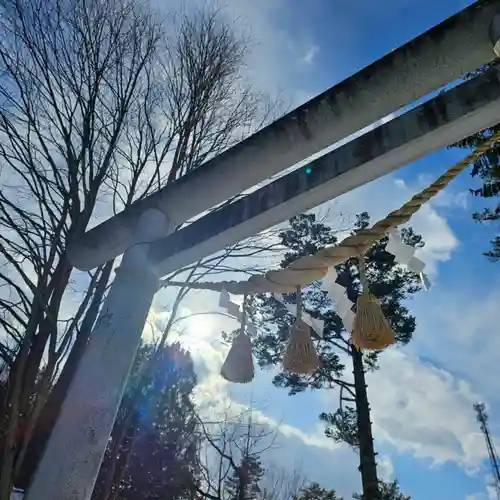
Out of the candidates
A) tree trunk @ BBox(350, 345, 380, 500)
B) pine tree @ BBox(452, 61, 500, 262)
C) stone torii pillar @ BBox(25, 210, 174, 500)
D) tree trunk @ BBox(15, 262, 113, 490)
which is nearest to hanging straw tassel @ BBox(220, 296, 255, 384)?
stone torii pillar @ BBox(25, 210, 174, 500)

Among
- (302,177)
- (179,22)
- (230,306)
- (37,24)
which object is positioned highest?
(179,22)

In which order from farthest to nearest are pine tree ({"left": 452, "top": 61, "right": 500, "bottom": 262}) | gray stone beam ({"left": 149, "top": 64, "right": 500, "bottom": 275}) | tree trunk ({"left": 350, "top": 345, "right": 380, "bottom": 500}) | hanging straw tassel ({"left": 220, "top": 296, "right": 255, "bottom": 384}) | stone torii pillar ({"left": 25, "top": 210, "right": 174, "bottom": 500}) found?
tree trunk ({"left": 350, "top": 345, "right": 380, "bottom": 500}) < pine tree ({"left": 452, "top": 61, "right": 500, "bottom": 262}) < hanging straw tassel ({"left": 220, "top": 296, "right": 255, "bottom": 384}) < stone torii pillar ({"left": 25, "top": 210, "right": 174, "bottom": 500}) < gray stone beam ({"left": 149, "top": 64, "right": 500, "bottom": 275})

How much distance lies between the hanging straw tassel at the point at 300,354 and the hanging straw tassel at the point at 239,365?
0.45ft

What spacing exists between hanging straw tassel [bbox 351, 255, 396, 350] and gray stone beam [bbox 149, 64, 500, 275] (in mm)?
231

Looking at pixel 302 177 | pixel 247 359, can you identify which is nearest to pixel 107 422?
pixel 247 359

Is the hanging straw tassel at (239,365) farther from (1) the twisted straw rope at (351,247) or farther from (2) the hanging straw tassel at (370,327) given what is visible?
(2) the hanging straw tassel at (370,327)

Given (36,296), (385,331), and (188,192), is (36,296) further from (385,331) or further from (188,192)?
(385,331)

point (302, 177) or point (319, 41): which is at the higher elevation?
point (319, 41)

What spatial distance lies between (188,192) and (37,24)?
8.14ft

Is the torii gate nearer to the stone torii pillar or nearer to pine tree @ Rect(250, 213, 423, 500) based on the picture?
the stone torii pillar

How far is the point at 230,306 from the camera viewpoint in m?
1.44

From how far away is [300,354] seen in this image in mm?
1208

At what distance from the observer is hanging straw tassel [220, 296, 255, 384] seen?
4.29 ft

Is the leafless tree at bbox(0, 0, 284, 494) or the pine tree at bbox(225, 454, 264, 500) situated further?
the pine tree at bbox(225, 454, 264, 500)
